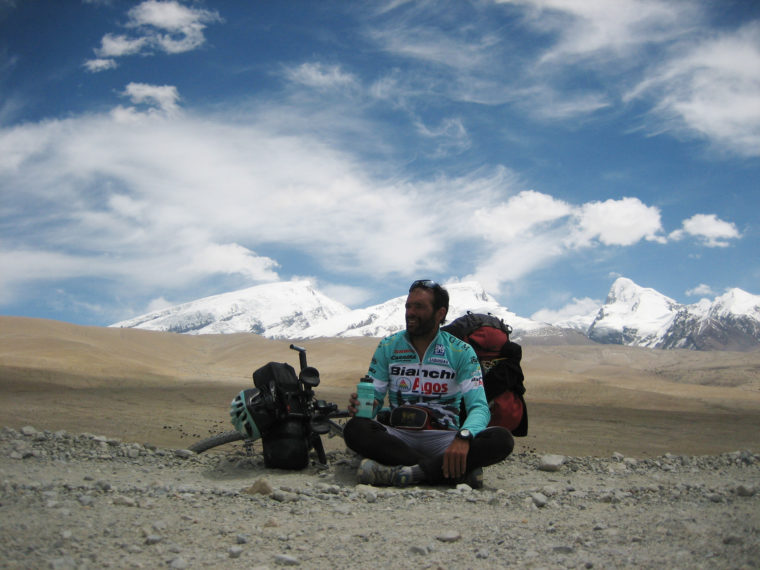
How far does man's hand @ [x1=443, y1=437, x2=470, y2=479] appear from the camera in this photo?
191 inches

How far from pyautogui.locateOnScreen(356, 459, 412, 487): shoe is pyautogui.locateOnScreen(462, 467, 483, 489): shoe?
505 mm

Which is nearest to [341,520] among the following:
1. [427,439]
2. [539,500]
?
[427,439]

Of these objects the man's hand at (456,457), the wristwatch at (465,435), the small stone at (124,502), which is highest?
the wristwatch at (465,435)

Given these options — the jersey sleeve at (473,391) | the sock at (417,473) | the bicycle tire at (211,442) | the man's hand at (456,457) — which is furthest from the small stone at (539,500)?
the bicycle tire at (211,442)

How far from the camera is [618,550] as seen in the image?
10.8 feet

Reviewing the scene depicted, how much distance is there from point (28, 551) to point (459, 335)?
445 centimetres

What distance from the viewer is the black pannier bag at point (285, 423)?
5.88 meters

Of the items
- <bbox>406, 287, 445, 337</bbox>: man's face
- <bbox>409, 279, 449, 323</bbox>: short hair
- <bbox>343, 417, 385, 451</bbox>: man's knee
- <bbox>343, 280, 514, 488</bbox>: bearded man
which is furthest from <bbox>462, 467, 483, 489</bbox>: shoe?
<bbox>409, 279, 449, 323</bbox>: short hair

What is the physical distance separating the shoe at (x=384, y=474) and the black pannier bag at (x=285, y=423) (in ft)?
2.84

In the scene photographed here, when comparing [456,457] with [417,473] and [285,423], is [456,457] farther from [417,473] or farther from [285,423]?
[285,423]

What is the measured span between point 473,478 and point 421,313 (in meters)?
1.51

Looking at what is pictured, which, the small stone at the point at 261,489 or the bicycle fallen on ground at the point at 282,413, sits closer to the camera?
the small stone at the point at 261,489

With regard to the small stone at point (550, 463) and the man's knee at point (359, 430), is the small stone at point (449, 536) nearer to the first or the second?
the man's knee at point (359, 430)

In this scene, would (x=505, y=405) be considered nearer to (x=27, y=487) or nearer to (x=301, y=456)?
(x=301, y=456)
